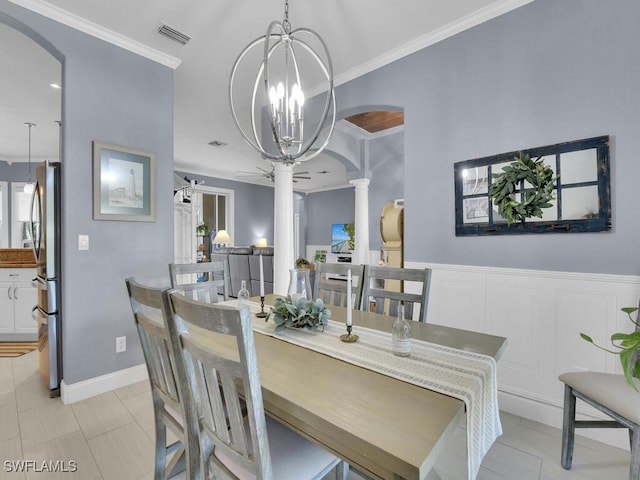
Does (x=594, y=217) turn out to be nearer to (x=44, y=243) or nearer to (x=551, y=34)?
(x=551, y=34)

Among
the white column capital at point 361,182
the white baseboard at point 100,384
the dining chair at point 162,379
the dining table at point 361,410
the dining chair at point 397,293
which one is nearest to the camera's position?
the dining table at point 361,410

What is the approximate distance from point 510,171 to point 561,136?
33 centimetres

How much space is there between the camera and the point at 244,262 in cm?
586

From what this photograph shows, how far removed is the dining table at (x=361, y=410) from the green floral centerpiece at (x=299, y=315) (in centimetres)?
19

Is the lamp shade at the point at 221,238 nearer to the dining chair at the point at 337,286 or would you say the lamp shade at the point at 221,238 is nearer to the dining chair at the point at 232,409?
the dining chair at the point at 337,286

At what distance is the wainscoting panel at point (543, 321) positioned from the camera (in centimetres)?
184

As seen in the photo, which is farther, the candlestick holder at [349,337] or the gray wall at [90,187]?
the gray wall at [90,187]

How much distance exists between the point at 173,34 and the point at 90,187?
1.41 metres

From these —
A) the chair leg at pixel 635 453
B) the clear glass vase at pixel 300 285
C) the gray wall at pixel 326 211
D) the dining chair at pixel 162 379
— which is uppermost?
the gray wall at pixel 326 211

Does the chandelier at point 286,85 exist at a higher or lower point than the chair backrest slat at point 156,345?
higher

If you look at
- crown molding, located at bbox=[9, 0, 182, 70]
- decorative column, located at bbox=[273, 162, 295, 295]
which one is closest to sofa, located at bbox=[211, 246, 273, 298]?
decorative column, located at bbox=[273, 162, 295, 295]

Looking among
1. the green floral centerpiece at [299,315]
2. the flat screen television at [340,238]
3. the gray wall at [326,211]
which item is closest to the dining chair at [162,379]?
the green floral centerpiece at [299,315]

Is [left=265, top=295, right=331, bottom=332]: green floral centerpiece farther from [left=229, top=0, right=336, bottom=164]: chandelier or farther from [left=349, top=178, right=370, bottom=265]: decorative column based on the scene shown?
[left=349, top=178, right=370, bottom=265]: decorative column

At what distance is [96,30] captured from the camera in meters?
2.47
